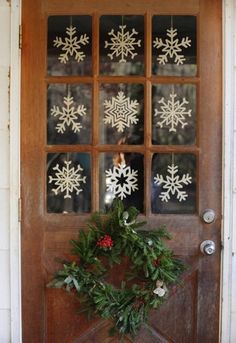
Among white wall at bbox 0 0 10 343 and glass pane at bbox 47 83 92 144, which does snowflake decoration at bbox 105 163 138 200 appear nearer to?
glass pane at bbox 47 83 92 144

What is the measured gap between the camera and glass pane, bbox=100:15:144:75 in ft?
7.55

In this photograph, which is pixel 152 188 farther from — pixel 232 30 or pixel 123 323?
pixel 232 30

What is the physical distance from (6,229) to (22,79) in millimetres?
719

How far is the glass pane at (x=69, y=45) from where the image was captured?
2.31m

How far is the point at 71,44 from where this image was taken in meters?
2.31

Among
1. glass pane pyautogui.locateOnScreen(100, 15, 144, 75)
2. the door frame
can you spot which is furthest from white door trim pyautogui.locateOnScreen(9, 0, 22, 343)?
glass pane pyautogui.locateOnScreen(100, 15, 144, 75)

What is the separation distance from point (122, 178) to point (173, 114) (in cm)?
39

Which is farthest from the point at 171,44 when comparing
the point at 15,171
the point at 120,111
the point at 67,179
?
the point at 15,171

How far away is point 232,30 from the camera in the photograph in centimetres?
226

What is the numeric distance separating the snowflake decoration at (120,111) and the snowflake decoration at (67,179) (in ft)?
0.93

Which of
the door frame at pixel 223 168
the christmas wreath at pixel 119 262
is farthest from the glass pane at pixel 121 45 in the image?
the christmas wreath at pixel 119 262

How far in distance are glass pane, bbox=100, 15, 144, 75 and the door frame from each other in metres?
0.40

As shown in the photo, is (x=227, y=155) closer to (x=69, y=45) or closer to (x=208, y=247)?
(x=208, y=247)

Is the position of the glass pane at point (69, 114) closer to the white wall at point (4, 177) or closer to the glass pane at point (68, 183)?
the glass pane at point (68, 183)
